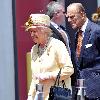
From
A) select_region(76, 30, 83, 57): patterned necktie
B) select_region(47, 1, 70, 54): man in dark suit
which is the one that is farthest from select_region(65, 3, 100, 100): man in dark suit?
select_region(47, 1, 70, 54): man in dark suit

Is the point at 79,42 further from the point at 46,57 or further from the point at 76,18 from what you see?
the point at 46,57

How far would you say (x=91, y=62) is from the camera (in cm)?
591

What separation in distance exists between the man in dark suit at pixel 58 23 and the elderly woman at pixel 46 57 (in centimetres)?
36

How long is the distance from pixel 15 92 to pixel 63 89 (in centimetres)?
214

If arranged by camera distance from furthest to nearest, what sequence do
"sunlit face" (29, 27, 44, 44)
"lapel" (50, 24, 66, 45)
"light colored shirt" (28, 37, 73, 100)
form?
"lapel" (50, 24, 66, 45) → "sunlit face" (29, 27, 44, 44) → "light colored shirt" (28, 37, 73, 100)

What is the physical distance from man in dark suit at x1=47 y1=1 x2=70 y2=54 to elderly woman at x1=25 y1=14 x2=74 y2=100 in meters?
0.36

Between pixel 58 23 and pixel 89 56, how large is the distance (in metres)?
0.77

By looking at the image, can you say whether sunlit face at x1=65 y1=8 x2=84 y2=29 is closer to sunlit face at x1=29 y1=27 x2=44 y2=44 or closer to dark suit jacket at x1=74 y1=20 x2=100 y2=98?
dark suit jacket at x1=74 y1=20 x2=100 y2=98
